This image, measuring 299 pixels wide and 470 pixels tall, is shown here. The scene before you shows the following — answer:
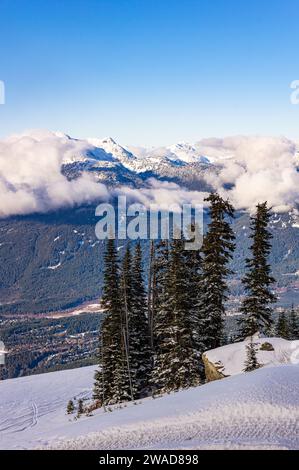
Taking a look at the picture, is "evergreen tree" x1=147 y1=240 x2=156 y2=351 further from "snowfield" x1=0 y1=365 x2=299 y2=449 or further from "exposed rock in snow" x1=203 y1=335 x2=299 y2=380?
"snowfield" x1=0 y1=365 x2=299 y2=449

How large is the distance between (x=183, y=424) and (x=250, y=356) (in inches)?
599

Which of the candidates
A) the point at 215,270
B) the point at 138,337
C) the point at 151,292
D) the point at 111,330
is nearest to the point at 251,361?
the point at 215,270

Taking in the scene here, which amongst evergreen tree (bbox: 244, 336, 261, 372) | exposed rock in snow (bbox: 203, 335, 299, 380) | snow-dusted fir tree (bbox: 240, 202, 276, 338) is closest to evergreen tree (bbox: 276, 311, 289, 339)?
snow-dusted fir tree (bbox: 240, 202, 276, 338)

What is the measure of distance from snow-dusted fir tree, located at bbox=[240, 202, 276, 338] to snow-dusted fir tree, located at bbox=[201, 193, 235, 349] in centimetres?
215

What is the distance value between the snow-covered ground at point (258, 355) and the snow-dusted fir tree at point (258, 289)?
616 cm

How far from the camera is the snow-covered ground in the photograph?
101 feet

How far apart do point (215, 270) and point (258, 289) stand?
429cm

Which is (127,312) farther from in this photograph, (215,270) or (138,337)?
(215,270)

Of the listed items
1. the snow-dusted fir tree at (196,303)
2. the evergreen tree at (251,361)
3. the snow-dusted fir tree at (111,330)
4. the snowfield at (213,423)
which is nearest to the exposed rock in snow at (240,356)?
the evergreen tree at (251,361)

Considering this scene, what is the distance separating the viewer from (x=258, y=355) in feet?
104

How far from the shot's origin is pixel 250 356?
29797mm

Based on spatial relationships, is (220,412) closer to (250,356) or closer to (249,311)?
(250,356)
